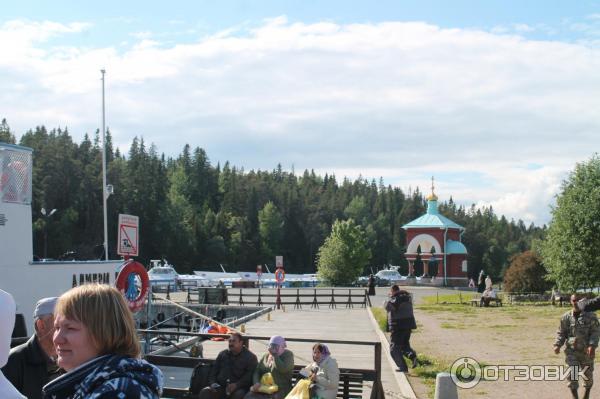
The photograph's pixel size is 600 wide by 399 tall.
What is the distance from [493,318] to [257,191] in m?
128

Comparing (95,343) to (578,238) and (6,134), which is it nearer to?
(578,238)

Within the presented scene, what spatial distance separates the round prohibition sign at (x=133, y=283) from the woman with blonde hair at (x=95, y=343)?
8.36 meters

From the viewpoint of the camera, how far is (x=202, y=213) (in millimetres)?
141375

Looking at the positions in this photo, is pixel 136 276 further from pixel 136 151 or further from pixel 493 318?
pixel 136 151

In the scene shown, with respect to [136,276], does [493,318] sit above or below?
below

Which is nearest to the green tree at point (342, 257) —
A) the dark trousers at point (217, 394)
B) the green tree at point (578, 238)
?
the green tree at point (578, 238)

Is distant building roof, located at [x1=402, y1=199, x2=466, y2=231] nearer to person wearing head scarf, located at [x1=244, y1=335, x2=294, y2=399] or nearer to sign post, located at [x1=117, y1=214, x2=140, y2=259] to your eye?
sign post, located at [x1=117, y1=214, x2=140, y2=259]

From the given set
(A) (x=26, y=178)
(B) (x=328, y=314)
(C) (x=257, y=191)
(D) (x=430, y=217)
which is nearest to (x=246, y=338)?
(A) (x=26, y=178)

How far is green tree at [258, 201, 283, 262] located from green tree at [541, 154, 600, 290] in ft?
321

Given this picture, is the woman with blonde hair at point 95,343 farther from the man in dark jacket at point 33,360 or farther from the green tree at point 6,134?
the green tree at point 6,134

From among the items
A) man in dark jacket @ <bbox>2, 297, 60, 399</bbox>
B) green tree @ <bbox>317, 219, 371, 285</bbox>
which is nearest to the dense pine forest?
green tree @ <bbox>317, 219, 371, 285</bbox>

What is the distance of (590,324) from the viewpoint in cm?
1134

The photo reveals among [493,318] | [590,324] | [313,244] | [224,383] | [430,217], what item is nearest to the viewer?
[224,383]

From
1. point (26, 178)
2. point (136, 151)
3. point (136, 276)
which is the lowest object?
point (136, 276)
